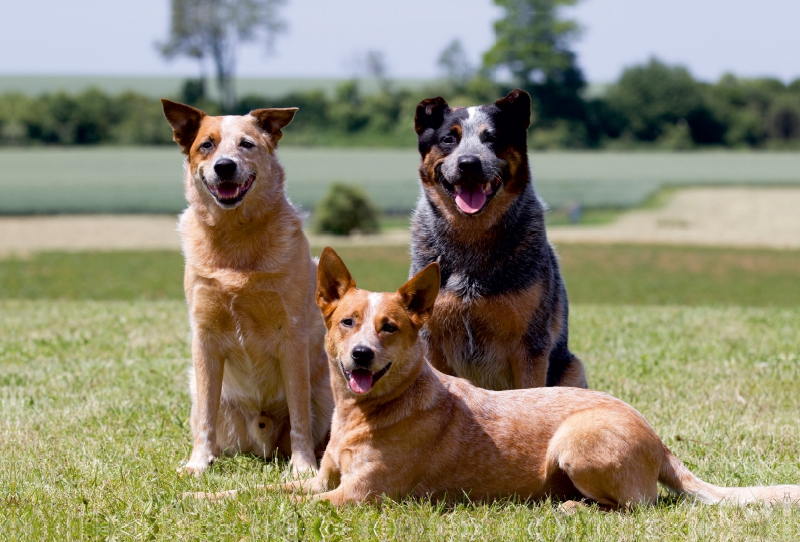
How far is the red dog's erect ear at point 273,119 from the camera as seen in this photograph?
565 cm

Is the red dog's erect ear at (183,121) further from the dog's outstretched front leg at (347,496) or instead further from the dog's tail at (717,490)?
the dog's tail at (717,490)

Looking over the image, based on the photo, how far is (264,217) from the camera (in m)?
5.60

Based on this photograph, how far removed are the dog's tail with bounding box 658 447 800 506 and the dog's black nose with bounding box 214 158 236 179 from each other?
3.04m

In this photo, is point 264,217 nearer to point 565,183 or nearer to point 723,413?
point 723,413

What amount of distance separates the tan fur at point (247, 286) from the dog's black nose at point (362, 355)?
42.3 inches

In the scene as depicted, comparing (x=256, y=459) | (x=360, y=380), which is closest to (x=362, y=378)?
(x=360, y=380)

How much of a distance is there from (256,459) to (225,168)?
197 centimetres

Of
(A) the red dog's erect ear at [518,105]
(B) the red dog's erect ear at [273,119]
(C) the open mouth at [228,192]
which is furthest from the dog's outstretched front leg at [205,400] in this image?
(A) the red dog's erect ear at [518,105]

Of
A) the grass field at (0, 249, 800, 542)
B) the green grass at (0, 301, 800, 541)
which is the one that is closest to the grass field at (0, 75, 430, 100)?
the grass field at (0, 249, 800, 542)

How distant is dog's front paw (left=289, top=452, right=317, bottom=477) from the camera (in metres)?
5.35

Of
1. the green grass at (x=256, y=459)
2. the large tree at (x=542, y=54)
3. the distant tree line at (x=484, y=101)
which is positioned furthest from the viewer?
the large tree at (x=542, y=54)

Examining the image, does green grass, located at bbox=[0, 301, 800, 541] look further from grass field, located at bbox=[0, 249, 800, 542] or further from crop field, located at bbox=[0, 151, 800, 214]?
crop field, located at bbox=[0, 151, 800, 214]

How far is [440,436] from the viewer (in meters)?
4.77

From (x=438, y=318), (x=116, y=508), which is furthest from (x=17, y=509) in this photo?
(x=438, y=318)
